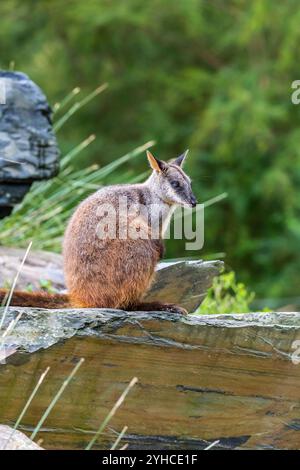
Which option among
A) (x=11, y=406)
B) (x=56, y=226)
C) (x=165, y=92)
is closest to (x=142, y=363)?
(x=11, y=406)

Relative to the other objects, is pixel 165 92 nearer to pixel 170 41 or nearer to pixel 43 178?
pixel 170 41

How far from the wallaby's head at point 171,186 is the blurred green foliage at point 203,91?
721 centimetres

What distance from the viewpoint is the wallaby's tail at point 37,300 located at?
4.88 m

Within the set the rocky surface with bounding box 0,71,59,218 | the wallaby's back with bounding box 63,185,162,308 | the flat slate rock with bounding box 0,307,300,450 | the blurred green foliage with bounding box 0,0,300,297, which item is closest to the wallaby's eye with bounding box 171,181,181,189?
the wallaby's back with bounding box 63,185,162,308

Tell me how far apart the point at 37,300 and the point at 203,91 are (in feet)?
33.7

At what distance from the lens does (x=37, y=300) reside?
4.93 metres

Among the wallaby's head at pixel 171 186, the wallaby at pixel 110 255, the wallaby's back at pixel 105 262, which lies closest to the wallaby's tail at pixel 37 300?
the wallaby at pixel 110 255

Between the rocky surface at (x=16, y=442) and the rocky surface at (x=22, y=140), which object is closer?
the rocky surface at (x=16, y=442)

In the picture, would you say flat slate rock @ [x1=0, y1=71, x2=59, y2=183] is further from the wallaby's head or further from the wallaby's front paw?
the wallaby's front paw

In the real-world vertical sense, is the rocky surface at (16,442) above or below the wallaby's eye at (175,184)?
below

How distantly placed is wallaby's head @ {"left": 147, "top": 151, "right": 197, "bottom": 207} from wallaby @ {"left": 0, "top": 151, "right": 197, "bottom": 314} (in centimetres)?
14

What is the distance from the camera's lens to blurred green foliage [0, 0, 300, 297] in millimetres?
13367

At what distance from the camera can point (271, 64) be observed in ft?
46.5

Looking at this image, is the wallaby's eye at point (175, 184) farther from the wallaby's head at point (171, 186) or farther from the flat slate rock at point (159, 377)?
the flat slate rock at point (159, 377)
